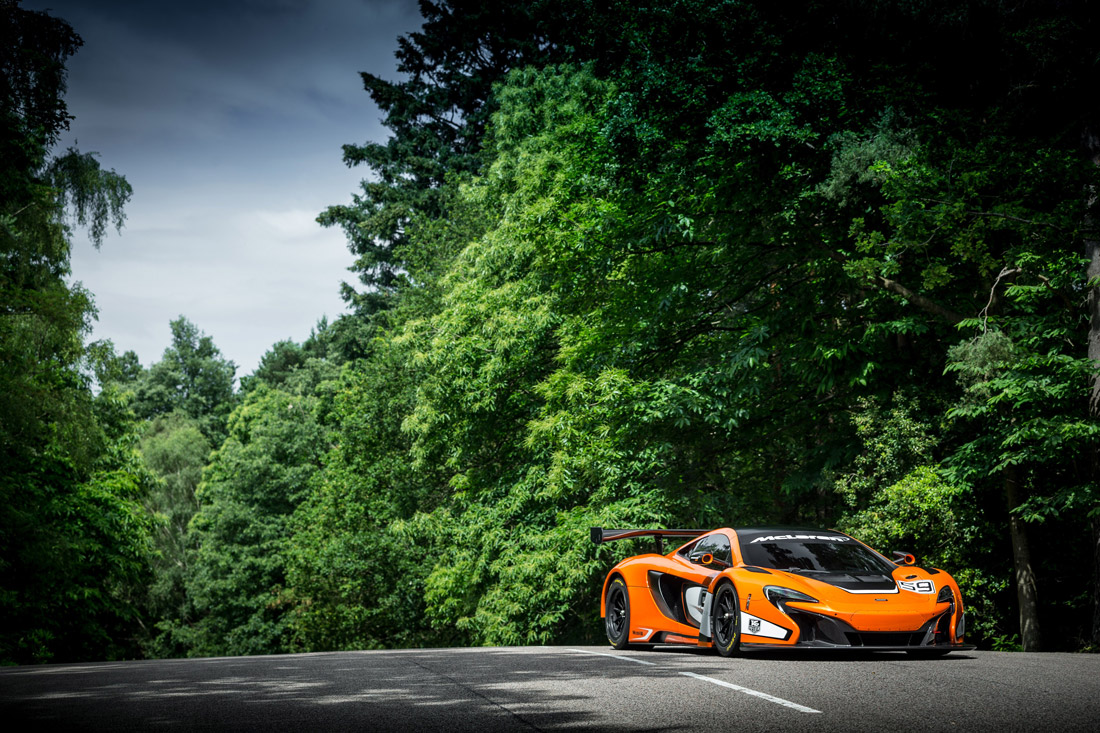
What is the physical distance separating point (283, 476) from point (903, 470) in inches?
1338

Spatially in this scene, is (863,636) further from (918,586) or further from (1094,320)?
(1094,320)

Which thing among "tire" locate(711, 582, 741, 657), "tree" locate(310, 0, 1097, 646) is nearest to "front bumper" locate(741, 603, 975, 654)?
"tire" locate(711, 582, 741, 657)

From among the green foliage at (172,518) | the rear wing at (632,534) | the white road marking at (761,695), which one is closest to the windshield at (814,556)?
the rear wing at (632,534)

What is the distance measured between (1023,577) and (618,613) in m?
7.86

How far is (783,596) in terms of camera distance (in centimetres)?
938

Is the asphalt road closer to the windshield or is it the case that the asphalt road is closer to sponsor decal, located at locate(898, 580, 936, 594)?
sponsor decal, located at locate(898, 580, 936, 594)

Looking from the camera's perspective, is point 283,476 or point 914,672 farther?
point 283,476

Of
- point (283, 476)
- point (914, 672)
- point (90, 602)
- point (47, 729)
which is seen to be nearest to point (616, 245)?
point (914, 672)

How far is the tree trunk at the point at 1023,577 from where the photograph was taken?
1597cm

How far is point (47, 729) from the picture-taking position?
5.46m

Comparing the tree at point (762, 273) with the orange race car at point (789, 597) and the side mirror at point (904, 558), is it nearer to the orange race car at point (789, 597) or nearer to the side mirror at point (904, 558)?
the side mirror at point (904, 558)

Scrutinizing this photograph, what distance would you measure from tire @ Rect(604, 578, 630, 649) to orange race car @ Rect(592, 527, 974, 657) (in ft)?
0.23

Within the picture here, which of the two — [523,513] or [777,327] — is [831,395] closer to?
[777,327]

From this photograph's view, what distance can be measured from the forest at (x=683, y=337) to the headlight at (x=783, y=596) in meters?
5.93
